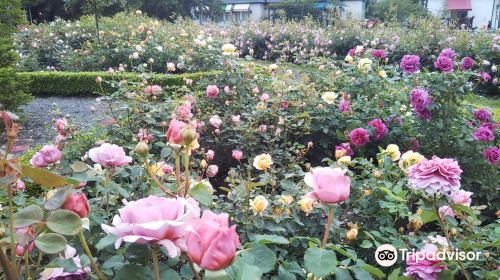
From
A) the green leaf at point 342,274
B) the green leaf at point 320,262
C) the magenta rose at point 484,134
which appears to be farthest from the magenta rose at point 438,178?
the magenta rose at point 484,134

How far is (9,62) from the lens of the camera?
15.8 feet

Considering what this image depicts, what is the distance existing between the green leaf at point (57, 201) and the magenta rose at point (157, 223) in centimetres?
11

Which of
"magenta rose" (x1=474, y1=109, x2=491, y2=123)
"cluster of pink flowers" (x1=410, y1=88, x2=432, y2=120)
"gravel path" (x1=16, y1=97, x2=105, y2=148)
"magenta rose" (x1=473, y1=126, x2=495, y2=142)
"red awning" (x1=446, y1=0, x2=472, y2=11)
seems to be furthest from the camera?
"red awning" (x1=446, y1=0, x2=472, y2=11)

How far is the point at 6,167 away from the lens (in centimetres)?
58

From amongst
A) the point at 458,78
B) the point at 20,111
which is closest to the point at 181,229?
the point at 458,78

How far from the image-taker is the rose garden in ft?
2.08

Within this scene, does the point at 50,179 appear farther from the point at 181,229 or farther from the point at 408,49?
the point at 408,49

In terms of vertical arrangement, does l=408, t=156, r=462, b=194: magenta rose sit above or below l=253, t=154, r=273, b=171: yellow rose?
above

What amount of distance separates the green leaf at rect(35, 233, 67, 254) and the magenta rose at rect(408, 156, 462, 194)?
738 millimetres

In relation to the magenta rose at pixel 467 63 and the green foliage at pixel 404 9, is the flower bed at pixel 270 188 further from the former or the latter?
the green foliage at pixel 404 9

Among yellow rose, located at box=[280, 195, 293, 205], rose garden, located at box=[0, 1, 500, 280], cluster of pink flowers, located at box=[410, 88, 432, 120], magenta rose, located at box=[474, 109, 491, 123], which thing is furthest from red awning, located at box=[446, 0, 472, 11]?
yellow rose, located at box=[280, 195, 293, 205]

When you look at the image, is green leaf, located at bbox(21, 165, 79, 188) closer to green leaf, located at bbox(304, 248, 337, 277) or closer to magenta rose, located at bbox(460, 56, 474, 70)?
green leaf, located at bbox(304, 248, 337, 277)

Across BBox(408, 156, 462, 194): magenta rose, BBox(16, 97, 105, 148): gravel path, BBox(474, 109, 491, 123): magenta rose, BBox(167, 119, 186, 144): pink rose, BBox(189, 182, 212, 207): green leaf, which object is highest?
BBox(167, 119, 186, 144): pink rose

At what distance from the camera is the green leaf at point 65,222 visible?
24.5 inches
